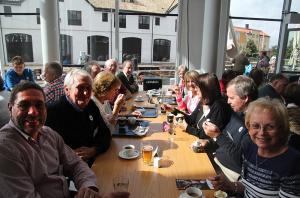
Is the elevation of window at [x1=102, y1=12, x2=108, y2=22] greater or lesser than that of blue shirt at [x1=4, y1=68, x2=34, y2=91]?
greater

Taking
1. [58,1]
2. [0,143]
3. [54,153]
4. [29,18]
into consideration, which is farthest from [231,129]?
[29,18]

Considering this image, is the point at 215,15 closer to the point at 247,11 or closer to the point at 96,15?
the point at 247,11

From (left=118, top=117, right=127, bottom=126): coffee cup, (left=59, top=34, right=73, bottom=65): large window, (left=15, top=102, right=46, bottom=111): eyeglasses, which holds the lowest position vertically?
(left=118, top=117, right=127, bottom=126): coffee cup

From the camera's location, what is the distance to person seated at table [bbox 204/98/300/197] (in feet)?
4.79

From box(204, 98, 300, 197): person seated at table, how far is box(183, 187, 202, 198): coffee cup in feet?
1.19

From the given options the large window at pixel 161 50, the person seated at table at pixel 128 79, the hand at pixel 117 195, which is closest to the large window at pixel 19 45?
the person seated at table at pixel 128 79

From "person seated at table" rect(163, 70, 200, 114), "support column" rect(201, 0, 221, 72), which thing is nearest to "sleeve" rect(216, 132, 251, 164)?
"person seated at table" rect(163, 70, 200, 114)

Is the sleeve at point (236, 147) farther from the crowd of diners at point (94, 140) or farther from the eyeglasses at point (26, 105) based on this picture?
the eyeglasses at point (26, 105)

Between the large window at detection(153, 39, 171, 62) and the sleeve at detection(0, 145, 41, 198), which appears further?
the large window at detection(153, 39, 171, 62)

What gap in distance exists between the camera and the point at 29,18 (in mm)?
6770

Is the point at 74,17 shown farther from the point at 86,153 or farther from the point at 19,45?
the point at 86,153

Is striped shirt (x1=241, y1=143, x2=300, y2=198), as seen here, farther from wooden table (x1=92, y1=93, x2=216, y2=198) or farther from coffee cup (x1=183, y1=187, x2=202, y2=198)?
coffee cup (x1=183, y1=187, x2=202, y2=198)

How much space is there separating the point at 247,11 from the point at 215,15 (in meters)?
1.63

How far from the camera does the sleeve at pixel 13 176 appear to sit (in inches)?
53.6
